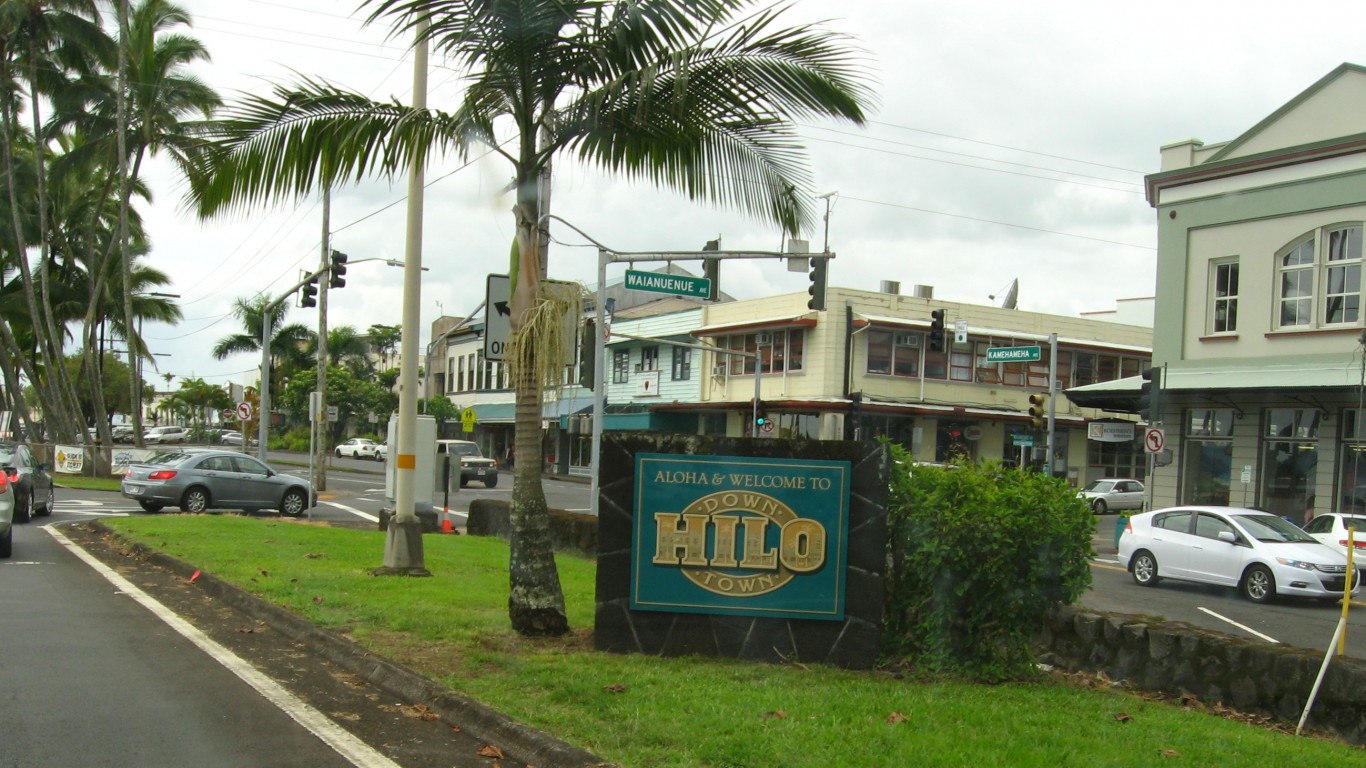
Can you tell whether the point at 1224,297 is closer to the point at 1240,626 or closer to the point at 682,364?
the point at 1240,626

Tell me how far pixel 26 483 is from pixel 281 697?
1597 cm

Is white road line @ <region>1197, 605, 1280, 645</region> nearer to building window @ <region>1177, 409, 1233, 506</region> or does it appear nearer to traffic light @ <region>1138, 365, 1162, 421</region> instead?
traffic light @ <region>1138, 365, 1162, 421</region>

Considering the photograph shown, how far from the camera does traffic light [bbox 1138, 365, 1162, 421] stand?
88.8ft

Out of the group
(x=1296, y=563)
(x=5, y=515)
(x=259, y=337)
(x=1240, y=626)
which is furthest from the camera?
(x=259, y=337)

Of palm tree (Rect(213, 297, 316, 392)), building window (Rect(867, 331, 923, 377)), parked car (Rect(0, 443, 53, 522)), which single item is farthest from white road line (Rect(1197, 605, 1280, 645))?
palm tree (Rect(213, 297, 316, 392))

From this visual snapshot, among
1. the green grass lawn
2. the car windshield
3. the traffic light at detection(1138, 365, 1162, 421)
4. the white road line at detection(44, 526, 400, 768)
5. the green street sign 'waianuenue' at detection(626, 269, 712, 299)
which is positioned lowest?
the white road line at detection(44, 526, 400, 768)

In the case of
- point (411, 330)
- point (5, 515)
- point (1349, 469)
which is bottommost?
point (5, 515)

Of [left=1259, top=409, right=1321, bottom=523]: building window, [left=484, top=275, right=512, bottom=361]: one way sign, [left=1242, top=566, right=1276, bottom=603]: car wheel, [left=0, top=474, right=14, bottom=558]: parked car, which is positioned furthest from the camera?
[left=1259, top=409, right=1321, bottom=523]: building window

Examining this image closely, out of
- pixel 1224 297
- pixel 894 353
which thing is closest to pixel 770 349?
pixel 894 353

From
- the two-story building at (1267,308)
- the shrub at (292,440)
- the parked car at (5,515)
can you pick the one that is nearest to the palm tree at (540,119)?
the parked car at (5,515)

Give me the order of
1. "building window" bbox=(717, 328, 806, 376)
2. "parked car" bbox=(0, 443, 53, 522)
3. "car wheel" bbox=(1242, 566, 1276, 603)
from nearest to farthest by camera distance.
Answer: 1. "car wheel" bbox=(1242, 566, 1276, 603)
2. "parked car" bbox=(0, 443, 53, 522)
3. "building window" bbox=(717, 328, 806, 376)

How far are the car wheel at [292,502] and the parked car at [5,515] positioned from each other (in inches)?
454

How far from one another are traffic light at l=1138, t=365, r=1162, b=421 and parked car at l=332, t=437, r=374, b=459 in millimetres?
48527

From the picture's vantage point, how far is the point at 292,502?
2672 cm
